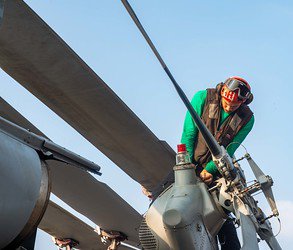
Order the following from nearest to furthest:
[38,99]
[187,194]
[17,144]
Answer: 1. [17,144]
2. [187,194]
3. [38,99]

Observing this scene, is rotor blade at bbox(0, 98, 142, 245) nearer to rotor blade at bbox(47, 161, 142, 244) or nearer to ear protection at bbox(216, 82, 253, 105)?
rotor blade at bbox(47, 161, 142, 244)

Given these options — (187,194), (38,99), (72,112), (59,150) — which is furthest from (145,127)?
(59,150)

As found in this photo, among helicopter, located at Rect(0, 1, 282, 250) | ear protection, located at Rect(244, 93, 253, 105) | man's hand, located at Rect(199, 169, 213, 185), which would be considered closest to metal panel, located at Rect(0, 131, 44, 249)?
helicopter, located at Rect(0, 1, 282, 250)

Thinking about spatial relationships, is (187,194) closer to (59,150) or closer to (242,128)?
(242,128)

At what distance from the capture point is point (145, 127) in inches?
231

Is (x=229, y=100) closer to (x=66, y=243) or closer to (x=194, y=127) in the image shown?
(x=194, y=127)

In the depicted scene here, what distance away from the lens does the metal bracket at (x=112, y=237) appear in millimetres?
7508

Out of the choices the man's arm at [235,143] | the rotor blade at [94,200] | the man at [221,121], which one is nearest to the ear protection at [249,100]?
the man at [221,121]

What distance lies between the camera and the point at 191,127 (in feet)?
16.4

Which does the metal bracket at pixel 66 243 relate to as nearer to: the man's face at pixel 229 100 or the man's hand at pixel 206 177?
the man's hand at pixel 206 177

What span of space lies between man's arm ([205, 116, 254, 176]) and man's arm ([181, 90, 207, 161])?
0.91ft

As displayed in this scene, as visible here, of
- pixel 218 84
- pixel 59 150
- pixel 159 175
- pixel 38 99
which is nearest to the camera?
pixel 59 150

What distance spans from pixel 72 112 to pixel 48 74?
2.06ft

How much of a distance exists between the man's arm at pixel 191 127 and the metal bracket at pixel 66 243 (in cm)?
331
